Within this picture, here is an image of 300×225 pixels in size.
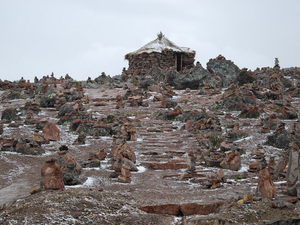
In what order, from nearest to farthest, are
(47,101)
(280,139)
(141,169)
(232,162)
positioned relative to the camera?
1. (232,162)
2. (141,169)
3. (280,139)
4. (47,101)

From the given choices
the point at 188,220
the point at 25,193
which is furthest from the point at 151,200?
the point at 25,193

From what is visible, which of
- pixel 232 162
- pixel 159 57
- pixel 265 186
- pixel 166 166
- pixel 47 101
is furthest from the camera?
pixel 159 57

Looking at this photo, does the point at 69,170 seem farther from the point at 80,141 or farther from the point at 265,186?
the point at 80,141

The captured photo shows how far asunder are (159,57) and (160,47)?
69cm

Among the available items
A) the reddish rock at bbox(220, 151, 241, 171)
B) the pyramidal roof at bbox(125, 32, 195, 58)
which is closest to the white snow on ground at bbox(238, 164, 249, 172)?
the reddish rock at bbox(220, 151, 241, 171)

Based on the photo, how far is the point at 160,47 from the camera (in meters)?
26.7

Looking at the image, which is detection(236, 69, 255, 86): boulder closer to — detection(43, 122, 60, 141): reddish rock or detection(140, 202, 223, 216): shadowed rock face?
detection(43, 122, 60, 141): reddish rock

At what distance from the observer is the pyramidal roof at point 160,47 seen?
26438mm

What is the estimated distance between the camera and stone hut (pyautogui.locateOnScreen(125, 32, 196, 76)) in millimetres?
26469

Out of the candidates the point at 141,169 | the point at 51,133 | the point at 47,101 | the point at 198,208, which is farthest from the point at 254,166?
the point at 47,101

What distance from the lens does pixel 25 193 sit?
6.93 metres

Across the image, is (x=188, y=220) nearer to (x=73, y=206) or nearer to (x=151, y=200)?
(x=151, y=200)

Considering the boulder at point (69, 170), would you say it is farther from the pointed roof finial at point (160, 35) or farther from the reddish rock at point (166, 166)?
the pointed roof finial at point (160, 35)

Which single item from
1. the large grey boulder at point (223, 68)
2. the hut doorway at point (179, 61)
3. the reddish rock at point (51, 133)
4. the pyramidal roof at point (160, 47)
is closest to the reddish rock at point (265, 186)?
the reddish rock at point (51, 133)
